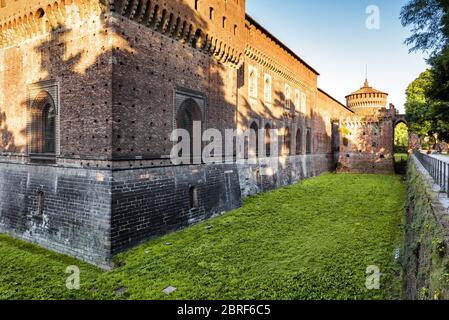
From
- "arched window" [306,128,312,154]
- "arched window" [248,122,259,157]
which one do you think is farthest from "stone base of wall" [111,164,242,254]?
"arched window" [306,128,312,154]

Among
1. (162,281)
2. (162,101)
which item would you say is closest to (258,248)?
(162,281)

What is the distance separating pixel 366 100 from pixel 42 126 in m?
47.4

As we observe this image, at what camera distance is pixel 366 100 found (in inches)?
1874

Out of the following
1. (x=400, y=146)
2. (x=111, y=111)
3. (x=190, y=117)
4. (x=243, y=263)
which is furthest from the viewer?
(x=400, y=146)

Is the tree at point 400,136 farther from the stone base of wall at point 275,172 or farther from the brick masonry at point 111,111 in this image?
the brick masonry at point 111,111

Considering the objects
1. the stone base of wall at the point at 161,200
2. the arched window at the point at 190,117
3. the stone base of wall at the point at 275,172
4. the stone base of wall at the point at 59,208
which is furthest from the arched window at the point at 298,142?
the stone base of wall at the point at 59,208

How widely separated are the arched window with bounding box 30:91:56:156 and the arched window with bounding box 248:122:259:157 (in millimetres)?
10536

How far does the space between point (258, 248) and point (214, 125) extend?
644 cm

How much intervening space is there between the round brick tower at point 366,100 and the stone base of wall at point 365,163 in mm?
15949

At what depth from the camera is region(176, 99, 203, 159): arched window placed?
39.1 ft

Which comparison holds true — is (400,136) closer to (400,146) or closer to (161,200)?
(400,146)

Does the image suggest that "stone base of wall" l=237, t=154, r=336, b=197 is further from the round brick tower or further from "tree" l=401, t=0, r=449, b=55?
the round brick tower

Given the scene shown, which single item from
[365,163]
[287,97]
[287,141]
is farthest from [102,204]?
[365,163]
